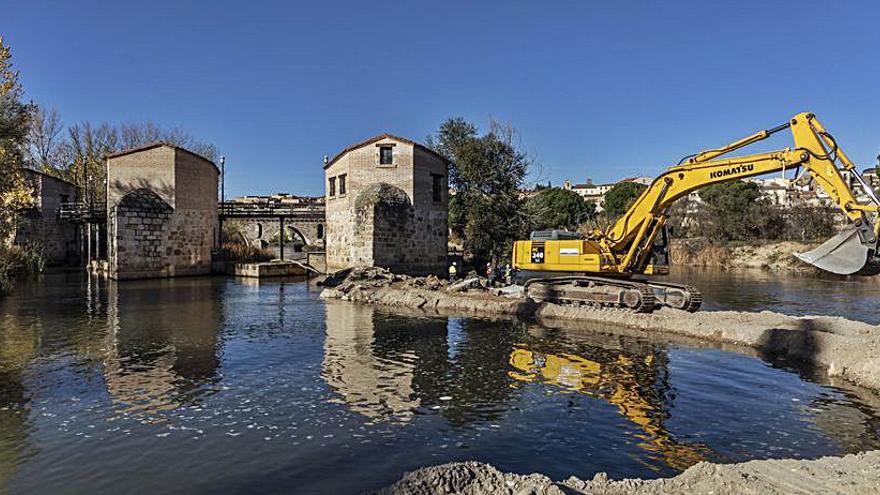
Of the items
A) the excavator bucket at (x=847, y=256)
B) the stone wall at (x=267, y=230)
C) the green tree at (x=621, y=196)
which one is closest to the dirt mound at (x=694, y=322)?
the excavator bucket at (x=847, y=256)

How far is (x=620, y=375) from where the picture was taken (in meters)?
9.92

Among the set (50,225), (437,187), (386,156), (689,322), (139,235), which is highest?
(386,156)

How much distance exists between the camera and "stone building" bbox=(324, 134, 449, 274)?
27.9 meters

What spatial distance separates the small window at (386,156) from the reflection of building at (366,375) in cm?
1517

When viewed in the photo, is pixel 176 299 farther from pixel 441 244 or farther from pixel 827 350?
pixel 827 350

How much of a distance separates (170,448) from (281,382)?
9.79 feet

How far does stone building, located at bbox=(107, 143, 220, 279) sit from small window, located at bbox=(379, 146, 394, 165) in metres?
11.5

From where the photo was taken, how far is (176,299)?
69.2 feet

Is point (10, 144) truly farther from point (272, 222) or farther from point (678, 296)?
point (272, 222)

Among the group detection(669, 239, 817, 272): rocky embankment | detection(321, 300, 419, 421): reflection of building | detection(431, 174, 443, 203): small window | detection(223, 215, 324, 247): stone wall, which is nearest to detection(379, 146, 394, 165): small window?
detection(431, 174, 443, 203): small window

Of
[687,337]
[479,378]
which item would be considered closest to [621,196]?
[687,337]

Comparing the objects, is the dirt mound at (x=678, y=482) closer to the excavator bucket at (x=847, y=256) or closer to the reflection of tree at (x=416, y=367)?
the reflection of tree at (x=416, y=367)

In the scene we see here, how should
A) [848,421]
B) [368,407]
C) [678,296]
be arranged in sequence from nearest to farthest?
[848,421]
[368,407]
[678,296]

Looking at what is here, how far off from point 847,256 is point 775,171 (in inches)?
154
